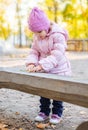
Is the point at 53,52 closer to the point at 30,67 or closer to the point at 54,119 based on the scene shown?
the point at 30,67

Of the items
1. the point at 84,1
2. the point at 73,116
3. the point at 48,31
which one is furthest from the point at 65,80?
the point at 84,1

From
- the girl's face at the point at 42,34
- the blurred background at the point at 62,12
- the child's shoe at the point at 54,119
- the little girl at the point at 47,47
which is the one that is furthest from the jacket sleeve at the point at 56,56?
the blurred background at the point at 62,12

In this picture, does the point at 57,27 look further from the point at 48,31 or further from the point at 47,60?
the point at 47,60

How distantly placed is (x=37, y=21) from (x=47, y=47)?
0.96 feet

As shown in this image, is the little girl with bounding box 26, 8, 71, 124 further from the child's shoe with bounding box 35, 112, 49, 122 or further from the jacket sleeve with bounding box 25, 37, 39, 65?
the child's shoe with bounding box 35, 112, 49, 122

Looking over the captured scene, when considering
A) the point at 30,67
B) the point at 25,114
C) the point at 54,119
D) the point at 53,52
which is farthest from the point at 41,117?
the point at 53,52

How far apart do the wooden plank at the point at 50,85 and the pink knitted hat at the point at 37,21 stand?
497mm

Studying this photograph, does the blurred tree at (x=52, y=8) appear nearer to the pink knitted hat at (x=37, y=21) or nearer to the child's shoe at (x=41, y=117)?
the child's shoe at (x=41, y=117)

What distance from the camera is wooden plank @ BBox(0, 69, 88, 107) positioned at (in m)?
2.44

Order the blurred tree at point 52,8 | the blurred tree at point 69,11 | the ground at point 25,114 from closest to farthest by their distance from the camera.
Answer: the ground at point 25,114 < the blurred tree at point 69,11 < the blurred tree at point 52,8

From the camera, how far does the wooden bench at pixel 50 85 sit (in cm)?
244

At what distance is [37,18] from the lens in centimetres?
329

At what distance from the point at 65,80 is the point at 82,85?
0.19 meters

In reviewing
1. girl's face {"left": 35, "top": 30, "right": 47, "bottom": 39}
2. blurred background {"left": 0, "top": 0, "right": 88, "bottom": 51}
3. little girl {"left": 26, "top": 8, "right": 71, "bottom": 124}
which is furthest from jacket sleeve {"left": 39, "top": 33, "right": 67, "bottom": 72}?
blurred background {"left": 0, "top": 0, "right": 88, "bottom": 51}
